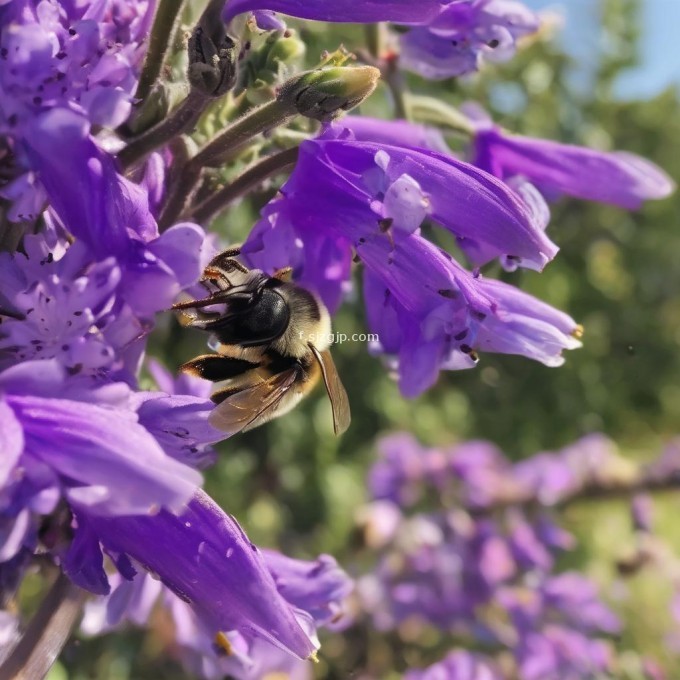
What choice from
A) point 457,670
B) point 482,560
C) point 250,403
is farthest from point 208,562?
point 482,560

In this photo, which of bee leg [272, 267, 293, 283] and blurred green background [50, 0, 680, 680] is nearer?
bee leg [272, 267, 293, 283]

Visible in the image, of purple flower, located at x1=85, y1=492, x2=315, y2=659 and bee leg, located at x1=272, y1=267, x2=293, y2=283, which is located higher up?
Answer: bee leg, located at x1=272, y1=267, x2=293, y2=283

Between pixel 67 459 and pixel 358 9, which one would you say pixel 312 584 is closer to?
pixel 67 459

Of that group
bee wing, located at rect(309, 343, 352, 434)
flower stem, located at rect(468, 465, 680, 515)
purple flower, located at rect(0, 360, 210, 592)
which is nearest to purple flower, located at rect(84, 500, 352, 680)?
purple flower, located at rect(0, 360, 210, 592)

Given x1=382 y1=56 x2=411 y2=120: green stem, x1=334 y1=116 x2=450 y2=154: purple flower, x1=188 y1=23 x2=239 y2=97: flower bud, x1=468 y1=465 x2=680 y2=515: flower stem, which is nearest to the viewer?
x1=188 y1=23 x2=239 y2=97: flower bud

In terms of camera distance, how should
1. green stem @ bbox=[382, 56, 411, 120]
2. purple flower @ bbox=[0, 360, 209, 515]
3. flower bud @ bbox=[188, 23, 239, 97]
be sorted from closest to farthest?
purple flower @ bbox=[0, 360, 209, 515], flower bud @ bbox=[188, 23, 239, 97], green stem @ bbox=[382, 56, 411, 120]

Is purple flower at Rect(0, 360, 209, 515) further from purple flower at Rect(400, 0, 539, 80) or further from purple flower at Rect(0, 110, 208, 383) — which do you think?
purple flower at Rect(400, 0, 539, 80)

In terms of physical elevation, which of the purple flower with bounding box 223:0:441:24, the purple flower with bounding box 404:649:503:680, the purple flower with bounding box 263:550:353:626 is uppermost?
the purple flower with bounding box 223:0:441:24

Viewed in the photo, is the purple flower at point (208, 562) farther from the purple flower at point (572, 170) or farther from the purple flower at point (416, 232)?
the purple flower at point (572, 170)

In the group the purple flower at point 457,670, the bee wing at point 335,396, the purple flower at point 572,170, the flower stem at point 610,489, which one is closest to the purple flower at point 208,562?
the bee wing at point 335,396
